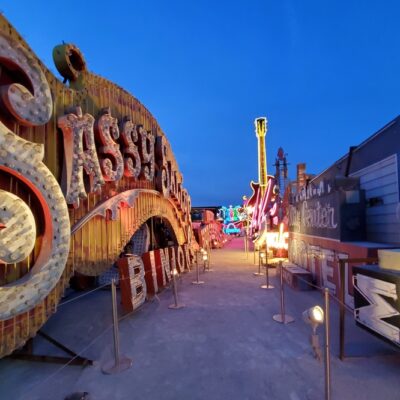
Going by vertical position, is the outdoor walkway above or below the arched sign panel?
below

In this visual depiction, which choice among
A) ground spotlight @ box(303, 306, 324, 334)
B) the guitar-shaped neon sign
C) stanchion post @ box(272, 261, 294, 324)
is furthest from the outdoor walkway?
the guitar-shaped neon sign

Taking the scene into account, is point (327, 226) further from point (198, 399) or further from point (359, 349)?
point (198, 399)

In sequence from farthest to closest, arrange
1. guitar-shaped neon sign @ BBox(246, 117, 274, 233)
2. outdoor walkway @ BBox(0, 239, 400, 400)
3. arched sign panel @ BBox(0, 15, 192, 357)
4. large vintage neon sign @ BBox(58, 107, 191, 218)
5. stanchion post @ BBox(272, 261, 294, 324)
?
guitar-shaped neon sign @ BBox(246, 117, 274, 233) → stanchion post @ BBox(272, 261, 294, 324) → large vintage neon sign @ BBox(58, 107, 191, 218) → outdoor walkway @ BBox(0, 239, 400, 400) → arched sign panel @ BBox(0, 15, 192, 357)

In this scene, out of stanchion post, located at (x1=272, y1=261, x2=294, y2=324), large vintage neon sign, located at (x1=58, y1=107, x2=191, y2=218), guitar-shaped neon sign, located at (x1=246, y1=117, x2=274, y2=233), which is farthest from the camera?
guitar-shaped neon sign, located at (x1=246, y1=117, x2=274, y2=233)

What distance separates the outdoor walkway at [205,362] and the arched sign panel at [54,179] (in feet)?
4.09

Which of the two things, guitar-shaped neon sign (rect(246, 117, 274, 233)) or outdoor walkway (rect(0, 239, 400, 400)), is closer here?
outdoor walkway (rect(0, 239, 400, 400))

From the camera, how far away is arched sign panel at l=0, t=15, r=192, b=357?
395 centimetres

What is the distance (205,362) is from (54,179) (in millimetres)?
4072

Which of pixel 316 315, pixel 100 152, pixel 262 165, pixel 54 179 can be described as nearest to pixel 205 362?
pixel 316 315

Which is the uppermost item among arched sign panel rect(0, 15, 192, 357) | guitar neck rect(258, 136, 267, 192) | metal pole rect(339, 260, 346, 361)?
guitar neck rect(258, 136, 267, 192)

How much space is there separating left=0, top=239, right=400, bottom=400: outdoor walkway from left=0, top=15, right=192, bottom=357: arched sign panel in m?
1.25

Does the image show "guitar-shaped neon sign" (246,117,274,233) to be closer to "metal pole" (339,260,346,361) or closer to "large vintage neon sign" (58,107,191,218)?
"large vintage neon sign" (58,107,191,218)

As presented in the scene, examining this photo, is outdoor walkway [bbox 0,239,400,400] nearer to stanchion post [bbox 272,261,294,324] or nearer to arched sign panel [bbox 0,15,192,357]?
stanchion post [bbox 272,261,294,324]

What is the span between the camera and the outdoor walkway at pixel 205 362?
4.16 m
